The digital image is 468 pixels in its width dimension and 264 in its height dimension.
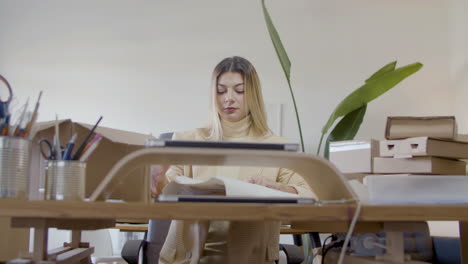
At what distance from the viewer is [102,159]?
1017 mm

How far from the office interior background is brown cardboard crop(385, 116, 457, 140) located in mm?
2019

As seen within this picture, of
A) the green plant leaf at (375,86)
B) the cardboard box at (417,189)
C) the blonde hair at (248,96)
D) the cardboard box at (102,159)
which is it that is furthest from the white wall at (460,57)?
the cardboard box at (102,159)

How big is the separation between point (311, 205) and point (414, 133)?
37 centimetres

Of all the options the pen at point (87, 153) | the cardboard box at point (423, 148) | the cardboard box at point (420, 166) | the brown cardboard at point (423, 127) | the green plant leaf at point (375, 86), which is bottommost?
the cardboard box at point (420, 166)

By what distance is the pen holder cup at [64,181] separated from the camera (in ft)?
2.65

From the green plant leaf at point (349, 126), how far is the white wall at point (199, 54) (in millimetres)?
288

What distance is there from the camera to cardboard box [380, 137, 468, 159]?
945mm

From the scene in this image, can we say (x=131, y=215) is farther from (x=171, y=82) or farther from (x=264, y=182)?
(x=171, y=82)

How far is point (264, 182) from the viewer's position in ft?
4.89

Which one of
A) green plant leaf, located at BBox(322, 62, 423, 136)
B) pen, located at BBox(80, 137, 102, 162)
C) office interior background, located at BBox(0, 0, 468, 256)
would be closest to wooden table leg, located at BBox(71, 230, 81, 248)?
pen, located at BBox(80, 137, 102, 162)

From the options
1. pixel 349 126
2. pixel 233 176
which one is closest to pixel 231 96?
pixel 233 176

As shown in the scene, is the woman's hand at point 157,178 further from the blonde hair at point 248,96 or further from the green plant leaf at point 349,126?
the green plant leaf at point 349,126

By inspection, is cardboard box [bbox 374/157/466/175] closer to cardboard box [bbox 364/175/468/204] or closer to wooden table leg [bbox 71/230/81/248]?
cardboard box [bbox 364/175/468/204]

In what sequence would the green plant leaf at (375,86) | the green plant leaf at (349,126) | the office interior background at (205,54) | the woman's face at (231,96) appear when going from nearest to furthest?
1. the woman's face at (231,96)
2. the green plant leaf at (375,86)
3. the green plant leaf at (349,126)
4. the office interior background at (205,54)
